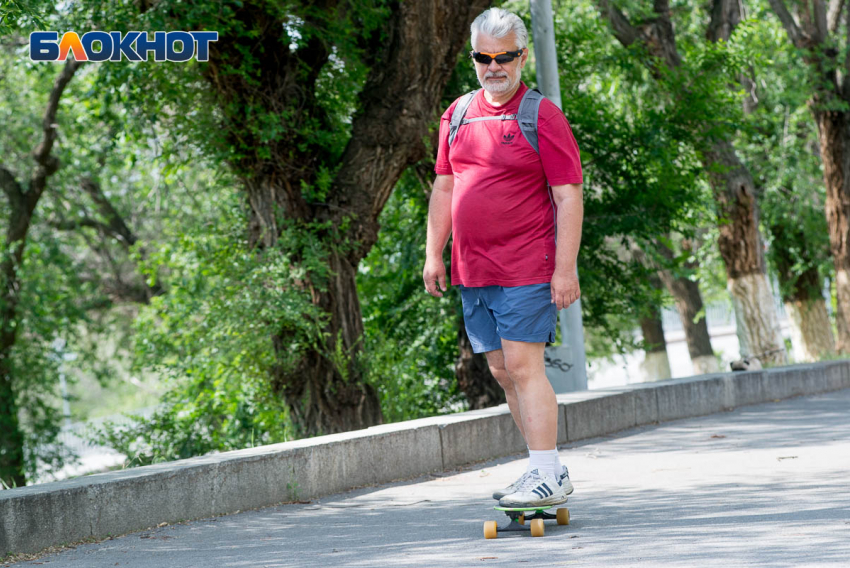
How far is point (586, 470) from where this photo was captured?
5770mm

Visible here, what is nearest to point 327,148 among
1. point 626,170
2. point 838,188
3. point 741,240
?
point 626,170

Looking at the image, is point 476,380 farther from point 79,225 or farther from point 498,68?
point 79,225

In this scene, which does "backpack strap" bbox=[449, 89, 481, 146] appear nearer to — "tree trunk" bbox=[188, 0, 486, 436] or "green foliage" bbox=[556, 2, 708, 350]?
"tree trunk" bbox=[188, 0, 486, 436]

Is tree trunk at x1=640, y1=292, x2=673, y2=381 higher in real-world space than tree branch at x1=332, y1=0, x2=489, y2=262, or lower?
lower

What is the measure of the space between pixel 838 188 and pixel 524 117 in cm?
1292

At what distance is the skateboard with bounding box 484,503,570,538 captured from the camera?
13.0 ft

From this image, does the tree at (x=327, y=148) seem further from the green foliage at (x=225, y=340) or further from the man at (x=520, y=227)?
the man at (x=520, y=227)

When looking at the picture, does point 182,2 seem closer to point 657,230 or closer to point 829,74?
point 657,230

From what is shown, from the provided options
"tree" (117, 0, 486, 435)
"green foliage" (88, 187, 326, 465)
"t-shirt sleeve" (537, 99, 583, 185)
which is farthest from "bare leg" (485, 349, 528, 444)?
"tree" (117, 0, 486, 435)

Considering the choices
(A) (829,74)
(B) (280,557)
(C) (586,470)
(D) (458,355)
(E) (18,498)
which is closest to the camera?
(B) (280,557)

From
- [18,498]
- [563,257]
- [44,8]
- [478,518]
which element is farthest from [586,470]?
[44,8]

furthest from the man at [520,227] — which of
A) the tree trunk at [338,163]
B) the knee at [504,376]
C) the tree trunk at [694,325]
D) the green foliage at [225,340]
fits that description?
the tree trunk at [694,325]

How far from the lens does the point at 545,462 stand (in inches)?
163

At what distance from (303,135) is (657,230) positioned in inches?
171
